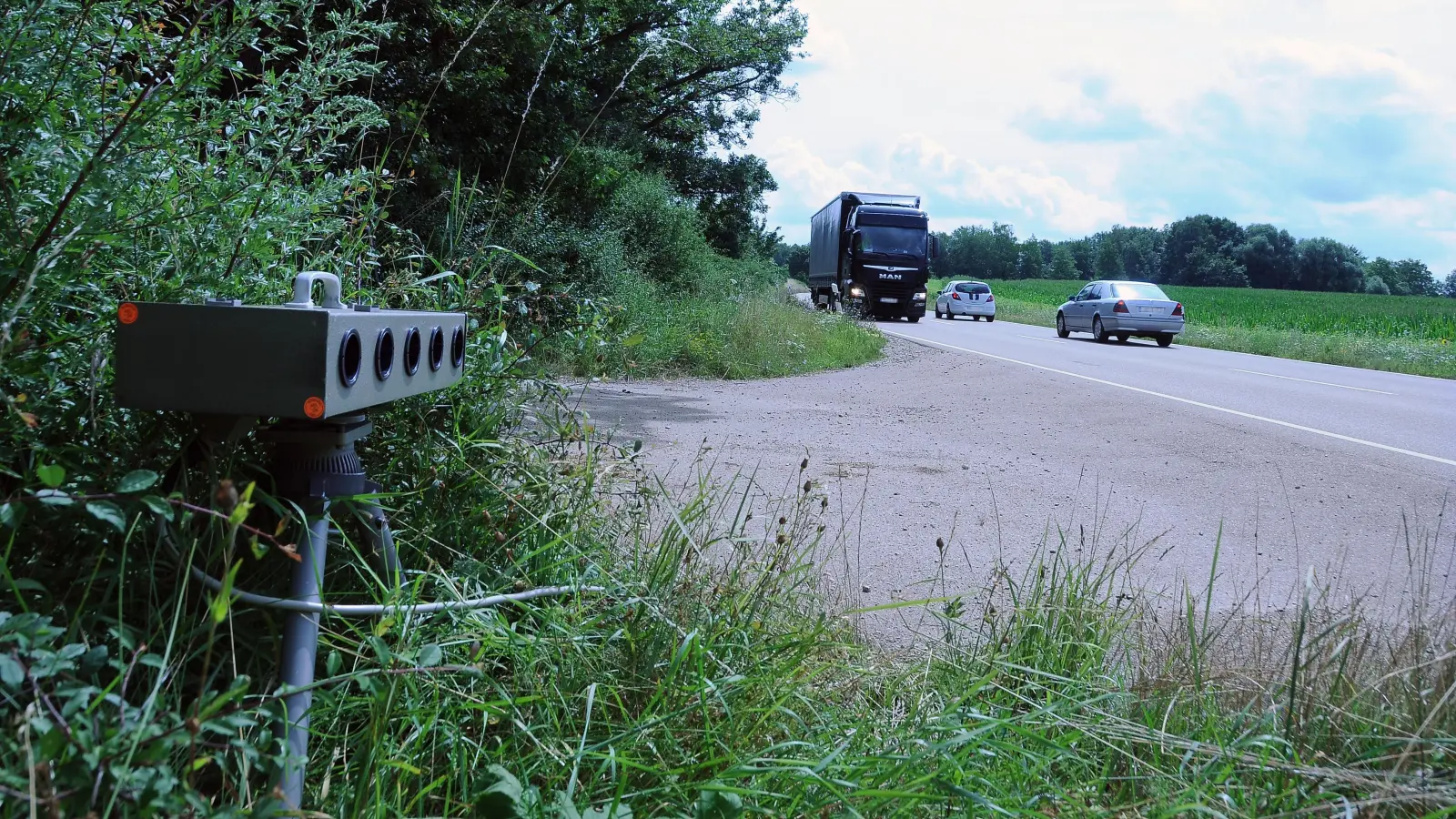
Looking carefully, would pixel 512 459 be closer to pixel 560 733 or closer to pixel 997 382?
pixel 560 733

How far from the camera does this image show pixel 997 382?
13.1 metres

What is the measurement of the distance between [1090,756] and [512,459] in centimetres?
161

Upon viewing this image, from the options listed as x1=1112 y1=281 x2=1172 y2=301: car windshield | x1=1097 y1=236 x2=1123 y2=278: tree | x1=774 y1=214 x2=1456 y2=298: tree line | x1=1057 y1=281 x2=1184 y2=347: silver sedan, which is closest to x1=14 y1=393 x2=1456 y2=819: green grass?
x1=1057 y1=281 x2=1184 y2=347: silver sedan

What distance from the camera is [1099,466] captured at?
7.30 meters

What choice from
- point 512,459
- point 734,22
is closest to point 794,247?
point 734,22

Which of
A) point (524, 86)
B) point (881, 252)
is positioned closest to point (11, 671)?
point (524, 86)

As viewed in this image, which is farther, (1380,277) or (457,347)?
(1380,277)

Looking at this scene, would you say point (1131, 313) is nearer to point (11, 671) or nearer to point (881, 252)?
point (881, 252)

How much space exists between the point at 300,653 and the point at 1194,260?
130 m

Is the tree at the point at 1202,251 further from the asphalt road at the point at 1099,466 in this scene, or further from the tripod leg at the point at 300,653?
the tripod leg at the point at 300,653

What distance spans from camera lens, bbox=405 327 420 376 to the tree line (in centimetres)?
8597

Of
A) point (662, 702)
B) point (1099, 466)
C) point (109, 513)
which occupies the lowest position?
point (1099, 466)

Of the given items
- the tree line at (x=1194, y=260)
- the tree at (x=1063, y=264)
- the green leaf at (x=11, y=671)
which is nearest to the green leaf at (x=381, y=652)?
the green leaf at (x=11, y=671)

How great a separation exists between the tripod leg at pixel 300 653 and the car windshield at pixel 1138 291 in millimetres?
24111
